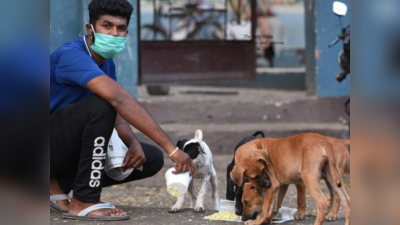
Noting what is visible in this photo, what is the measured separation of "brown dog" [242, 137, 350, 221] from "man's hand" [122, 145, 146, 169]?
27.8 inches

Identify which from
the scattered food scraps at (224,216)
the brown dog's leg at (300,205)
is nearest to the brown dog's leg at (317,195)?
the brown dog's leg at (300,205)

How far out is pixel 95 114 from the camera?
3.85m

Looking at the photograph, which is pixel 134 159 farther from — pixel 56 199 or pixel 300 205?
pixel 300 205

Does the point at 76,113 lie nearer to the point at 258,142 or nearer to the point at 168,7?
the point at 258,142

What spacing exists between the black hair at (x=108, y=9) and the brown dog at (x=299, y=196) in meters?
1.31

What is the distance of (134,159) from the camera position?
4.21m

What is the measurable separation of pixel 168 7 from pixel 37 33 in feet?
24.6

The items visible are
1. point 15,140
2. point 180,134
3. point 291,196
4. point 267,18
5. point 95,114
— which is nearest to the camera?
point 15,140

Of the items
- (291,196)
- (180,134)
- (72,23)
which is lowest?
(291,196)

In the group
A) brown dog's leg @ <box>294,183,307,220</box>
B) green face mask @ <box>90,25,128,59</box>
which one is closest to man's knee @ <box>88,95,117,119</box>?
Result: green face mask @ <box>90,25,128,59</box>

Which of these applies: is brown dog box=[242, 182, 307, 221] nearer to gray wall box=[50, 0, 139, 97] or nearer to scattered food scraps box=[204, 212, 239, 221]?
scattered food scraps box=[204, 212, 239, 221]

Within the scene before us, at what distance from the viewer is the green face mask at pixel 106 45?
399 cm

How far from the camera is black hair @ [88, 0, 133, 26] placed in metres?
3.97

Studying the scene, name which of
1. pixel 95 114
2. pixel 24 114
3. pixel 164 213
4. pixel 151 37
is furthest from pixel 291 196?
pixel 151 37
